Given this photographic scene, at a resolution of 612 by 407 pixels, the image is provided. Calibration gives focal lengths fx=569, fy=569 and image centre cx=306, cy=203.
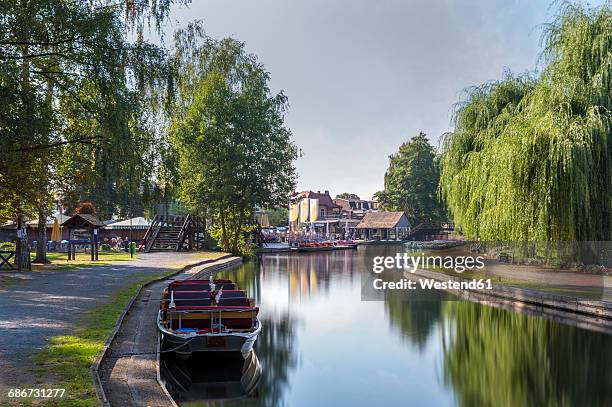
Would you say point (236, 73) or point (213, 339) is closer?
point (213, 339)

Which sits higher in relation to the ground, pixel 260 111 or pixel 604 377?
pixel 260 111

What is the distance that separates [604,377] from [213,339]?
7851 mm

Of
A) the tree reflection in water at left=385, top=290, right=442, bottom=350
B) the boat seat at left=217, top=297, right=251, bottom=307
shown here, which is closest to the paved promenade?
the boat seat at left=217, top=297, right=251, bottom=307

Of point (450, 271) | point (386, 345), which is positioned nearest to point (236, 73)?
point (450, 271)

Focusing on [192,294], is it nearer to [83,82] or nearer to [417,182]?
[83,82]

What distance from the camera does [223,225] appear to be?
48.0 m

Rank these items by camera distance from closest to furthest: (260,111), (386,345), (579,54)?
(386,345) → (579,54) → (260,111)

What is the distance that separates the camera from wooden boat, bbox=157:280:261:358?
11273 millimetres

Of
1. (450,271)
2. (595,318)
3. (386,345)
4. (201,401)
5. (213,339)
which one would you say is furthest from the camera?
(450,271)

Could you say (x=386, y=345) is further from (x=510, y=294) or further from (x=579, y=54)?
(x=579, y=54)

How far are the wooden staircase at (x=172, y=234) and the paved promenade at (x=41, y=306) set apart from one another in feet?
70.2

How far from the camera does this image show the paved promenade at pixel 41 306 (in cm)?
860

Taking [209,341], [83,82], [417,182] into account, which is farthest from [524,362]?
[417,182]

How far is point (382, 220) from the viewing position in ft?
267
